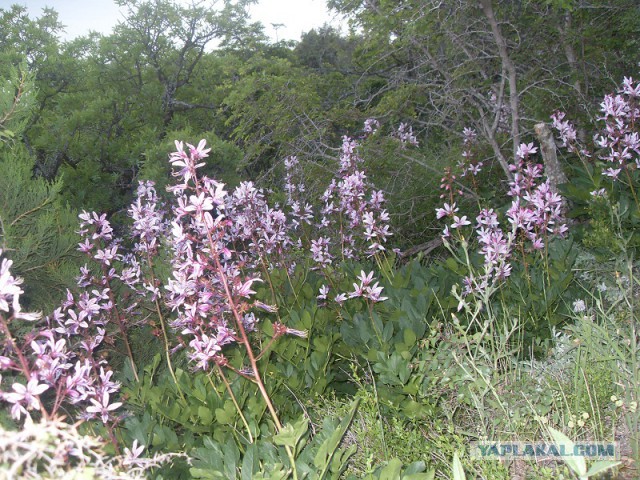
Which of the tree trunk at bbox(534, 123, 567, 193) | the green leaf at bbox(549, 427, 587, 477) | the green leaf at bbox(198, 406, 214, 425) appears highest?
the tree trunk at bbox(534, 123, 567, 193)

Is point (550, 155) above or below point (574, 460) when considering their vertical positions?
above

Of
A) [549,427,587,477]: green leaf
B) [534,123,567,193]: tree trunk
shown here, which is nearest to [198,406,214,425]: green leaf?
[549,427,587,477]: green leaf

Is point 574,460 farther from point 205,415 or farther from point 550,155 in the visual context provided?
point 550,155

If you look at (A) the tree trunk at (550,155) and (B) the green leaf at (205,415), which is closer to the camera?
(B) the green leaf at (205,415)

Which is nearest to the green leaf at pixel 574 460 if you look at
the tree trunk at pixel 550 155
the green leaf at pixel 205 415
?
the green leaf at pixel 205 415

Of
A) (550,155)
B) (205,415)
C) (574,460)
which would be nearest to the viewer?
(574,460)

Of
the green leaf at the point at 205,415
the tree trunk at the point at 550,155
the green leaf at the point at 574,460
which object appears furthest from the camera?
the tree trunk at the point at 550,155

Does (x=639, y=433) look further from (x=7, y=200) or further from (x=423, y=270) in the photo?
(x=7, y=200)

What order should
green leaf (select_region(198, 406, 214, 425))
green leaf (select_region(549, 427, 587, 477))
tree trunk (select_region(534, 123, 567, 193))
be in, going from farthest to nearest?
tree trunk (select_region(534, 123, 567, 193)) < green leaf (select_region(198, 406, 214, 425)) < green leaf (select_region(549, 427, 587, 477))

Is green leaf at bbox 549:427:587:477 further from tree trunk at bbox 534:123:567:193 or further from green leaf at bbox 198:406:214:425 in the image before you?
tree trunk at bbox 534:123:567:193

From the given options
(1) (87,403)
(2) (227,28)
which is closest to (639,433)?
(1) (87,403)

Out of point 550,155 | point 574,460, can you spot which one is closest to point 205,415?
point 574,460

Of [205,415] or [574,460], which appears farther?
[205,415]

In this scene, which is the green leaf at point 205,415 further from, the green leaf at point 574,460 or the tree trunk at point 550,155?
the tree trunk at point 550,155
